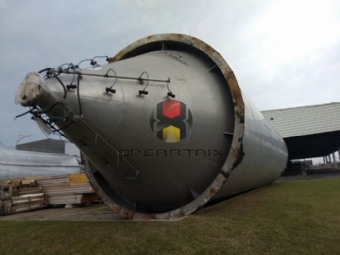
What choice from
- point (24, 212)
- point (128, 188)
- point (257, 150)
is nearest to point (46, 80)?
point (128, 188)

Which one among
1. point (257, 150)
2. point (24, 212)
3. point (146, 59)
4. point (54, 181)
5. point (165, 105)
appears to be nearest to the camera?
point (165, 105)

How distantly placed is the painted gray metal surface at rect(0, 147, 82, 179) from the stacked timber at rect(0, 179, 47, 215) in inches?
329

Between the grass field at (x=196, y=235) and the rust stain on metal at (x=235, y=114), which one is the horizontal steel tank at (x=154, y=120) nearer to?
the rust stain on metal at (x=235, y=114)

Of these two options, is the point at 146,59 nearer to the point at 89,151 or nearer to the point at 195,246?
the point at 89,151

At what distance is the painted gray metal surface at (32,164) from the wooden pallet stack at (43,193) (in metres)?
8.49

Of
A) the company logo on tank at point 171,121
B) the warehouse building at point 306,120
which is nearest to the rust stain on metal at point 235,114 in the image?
the company logo on tank at point 171,121

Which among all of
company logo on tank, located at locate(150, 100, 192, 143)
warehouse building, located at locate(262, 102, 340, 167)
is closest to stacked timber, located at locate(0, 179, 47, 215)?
company logo on tank, located at locate(150, 100, 192, 143)

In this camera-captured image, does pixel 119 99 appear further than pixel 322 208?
No

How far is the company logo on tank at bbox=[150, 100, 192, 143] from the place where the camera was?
407cm

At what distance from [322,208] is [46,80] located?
238 inches

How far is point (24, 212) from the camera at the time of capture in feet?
31.9

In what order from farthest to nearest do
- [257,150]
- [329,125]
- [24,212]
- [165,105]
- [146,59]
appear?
[329,125], [24,212], [257,150], [146,59], [165,105]

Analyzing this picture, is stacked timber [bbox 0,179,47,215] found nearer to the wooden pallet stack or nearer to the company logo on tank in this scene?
the wooden pallet stack

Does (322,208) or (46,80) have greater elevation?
(46,80)
